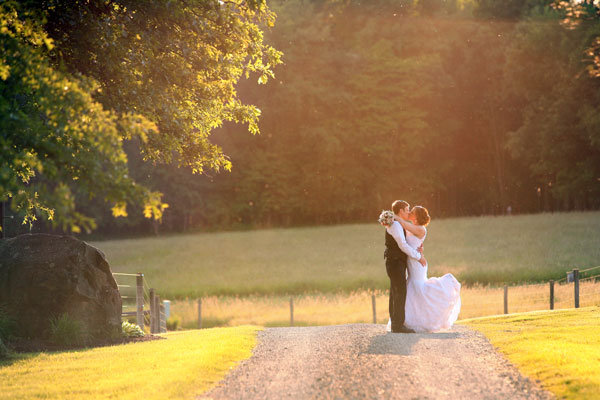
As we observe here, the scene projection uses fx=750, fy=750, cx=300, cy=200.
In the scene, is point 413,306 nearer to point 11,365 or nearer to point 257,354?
point 257,354

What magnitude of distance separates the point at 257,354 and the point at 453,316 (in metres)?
4.70

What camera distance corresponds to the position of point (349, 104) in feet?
229

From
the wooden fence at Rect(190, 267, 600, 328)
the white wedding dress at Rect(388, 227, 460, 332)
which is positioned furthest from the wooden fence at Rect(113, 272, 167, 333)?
the white wedding dress at Rect(388, 227, 460, 332)

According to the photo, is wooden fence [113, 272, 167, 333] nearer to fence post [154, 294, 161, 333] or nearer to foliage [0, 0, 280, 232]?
fence post [154, 294, 161, 333]

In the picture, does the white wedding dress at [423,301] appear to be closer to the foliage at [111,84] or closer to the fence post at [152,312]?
the foliage at [111,84]

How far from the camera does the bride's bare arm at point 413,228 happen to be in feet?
50.7

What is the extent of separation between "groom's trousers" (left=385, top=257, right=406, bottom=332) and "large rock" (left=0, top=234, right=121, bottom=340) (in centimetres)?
637

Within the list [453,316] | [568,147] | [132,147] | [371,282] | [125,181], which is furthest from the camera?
[132,147]

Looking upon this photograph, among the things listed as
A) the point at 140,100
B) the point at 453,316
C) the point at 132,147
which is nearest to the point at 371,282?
the point at 453,316

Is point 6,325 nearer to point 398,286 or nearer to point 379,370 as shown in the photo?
point 398,286

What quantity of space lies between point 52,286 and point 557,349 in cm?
1041

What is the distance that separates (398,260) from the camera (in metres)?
15.5

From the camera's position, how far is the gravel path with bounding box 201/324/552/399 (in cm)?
988

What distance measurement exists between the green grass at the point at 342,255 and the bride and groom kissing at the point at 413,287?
22.4 m
